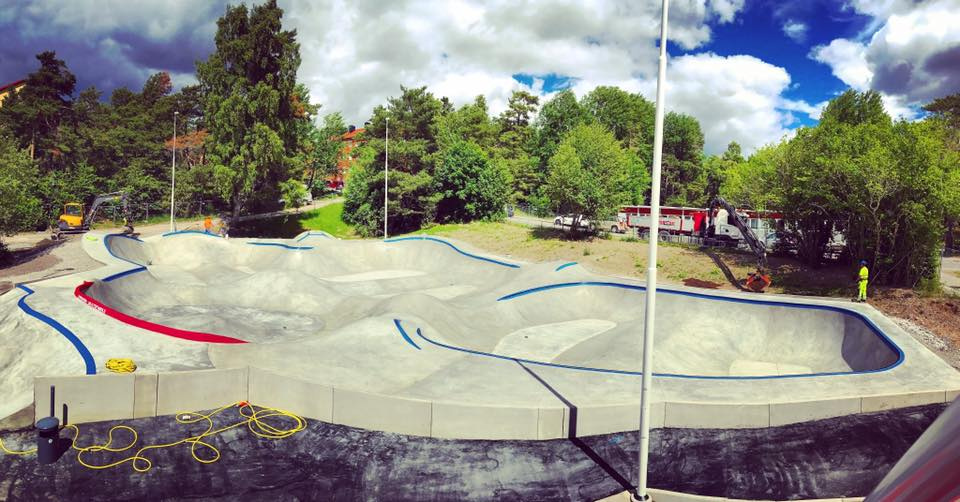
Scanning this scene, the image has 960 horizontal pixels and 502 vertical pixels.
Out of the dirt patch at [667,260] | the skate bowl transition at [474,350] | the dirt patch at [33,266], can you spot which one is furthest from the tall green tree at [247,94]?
the dirt patch at [667,260]

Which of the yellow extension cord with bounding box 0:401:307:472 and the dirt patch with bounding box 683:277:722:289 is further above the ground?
the dirt patch with bounding box 683:277:722:289

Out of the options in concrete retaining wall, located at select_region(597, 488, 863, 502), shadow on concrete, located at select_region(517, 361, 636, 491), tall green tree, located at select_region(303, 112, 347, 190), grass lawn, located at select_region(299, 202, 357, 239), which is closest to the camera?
concrete retaining wall, located at select_region(597, 488, 863, 502)

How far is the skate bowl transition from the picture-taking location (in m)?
10.7

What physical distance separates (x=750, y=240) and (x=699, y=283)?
4.80 m

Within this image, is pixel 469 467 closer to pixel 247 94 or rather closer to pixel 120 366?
pixel 120 366

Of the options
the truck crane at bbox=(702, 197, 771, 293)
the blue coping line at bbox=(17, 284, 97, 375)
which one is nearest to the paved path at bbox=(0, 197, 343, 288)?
the blue coping line at bbox=(17, 284, 97, 375)

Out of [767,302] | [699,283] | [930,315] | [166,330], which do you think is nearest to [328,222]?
[699,283]

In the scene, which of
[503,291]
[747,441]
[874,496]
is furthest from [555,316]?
[874,496]

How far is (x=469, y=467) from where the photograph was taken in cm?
938

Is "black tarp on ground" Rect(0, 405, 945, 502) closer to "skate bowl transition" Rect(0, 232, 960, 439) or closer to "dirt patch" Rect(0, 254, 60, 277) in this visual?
"skate bowl transition" Rect(0, 232, 960, 439)

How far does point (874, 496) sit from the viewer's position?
2838 mm

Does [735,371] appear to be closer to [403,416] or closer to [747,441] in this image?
[747,441]

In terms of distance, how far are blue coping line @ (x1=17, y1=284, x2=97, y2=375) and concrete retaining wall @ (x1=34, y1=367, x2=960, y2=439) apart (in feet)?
4.14

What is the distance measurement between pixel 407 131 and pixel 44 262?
106 ft
